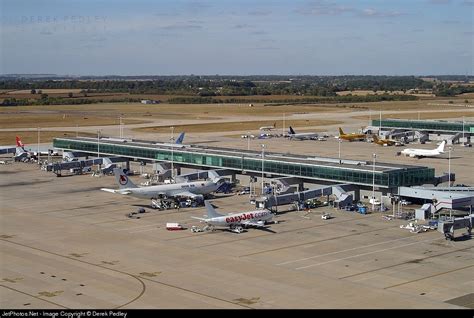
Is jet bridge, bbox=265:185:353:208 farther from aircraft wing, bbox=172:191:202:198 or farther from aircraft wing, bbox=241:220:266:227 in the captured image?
aircraft wing, bbox=172:191:202:198

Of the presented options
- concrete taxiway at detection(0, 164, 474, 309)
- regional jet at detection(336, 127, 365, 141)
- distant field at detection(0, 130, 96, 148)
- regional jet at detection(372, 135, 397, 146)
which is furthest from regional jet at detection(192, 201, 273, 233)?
regional jet at detection(336, 127, 365, 141)

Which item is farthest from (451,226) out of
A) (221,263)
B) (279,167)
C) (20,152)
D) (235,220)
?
(20,152)

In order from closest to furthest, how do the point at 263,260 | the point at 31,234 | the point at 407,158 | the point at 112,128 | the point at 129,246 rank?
the point at 263,260
the point at 129,246
the point at 31,234
the point at 407,158
the point at 112,128

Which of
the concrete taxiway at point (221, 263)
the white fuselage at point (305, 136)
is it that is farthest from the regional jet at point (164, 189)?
the white fuselage at point (305, 136)

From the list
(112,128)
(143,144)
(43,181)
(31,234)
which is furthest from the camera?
(112,128)

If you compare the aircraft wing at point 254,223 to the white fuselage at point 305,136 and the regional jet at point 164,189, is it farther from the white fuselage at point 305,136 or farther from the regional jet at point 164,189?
the white fuselage at point 305,136

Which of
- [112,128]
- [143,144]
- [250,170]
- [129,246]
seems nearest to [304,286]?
[129,246]
